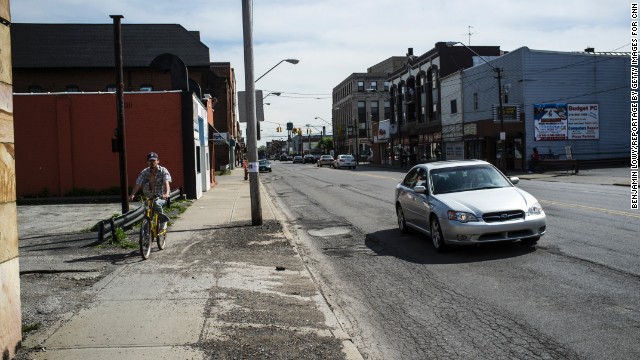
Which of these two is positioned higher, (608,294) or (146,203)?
(146,203)

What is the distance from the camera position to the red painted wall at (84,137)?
24.1 meters

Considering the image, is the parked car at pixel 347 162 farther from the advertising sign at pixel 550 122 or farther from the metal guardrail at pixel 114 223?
the metal guardrail at pixel 114 223

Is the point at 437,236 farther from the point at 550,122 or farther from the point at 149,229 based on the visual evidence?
the point at 550,122

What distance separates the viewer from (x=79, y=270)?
8.74 meters

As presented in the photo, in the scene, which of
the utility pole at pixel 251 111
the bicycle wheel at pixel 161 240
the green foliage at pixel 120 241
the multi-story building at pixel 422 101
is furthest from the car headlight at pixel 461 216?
the multi-story building at pixel 422 101

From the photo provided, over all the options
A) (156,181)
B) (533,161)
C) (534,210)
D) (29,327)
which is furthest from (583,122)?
(29,327)

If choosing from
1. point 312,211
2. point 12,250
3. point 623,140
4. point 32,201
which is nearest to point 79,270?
point 12,250

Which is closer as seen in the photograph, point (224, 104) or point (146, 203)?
point (146, 203)

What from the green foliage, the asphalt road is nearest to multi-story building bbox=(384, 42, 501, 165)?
the asphalt road

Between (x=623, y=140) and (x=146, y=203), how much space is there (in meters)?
41.9

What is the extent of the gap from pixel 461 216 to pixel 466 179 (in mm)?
1680

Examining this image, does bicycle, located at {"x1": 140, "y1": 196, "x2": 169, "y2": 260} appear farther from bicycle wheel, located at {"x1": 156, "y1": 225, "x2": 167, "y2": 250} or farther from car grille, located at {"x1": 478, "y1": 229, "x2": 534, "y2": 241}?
car grille, located at {"x1": 478, "y1": 229, "x2": 534, "y2": 241}

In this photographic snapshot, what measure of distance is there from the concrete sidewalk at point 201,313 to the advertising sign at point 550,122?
3504cm

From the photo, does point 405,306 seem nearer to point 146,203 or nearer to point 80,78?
point 146,203
